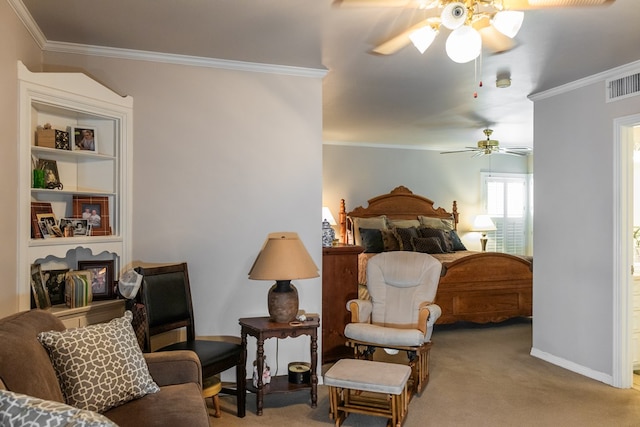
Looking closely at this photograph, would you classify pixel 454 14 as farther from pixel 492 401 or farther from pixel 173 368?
pixel 492 401

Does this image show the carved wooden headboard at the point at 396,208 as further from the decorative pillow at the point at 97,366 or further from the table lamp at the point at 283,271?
the decorative pillow at the point at 97,366

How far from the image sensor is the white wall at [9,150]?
252 centimetres

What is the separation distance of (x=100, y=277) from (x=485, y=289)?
4165 mm

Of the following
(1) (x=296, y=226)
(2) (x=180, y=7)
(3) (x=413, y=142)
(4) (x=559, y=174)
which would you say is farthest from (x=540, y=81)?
(3) (x=413, y=142)

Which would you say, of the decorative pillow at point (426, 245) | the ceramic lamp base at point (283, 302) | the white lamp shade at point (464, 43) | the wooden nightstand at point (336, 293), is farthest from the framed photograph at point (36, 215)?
the decorative pillow at point (426, 245)

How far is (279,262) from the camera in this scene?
10.8 ft

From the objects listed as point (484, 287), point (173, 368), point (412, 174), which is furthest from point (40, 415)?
point (412, 174)

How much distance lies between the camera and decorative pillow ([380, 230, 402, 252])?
22.4ft

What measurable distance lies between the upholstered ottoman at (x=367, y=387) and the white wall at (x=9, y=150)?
190 centimetres

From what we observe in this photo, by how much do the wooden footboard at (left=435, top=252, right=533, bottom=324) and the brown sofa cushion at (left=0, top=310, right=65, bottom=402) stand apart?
14.0ft

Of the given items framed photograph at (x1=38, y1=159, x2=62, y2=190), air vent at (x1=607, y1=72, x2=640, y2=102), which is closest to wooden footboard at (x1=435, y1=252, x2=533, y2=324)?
air vent at (x1=607, y1=72, x2=640, y2=102)

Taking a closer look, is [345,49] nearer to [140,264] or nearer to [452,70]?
[452,70]

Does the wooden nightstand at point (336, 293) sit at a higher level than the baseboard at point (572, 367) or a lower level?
higher

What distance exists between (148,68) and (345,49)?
1.45 m
